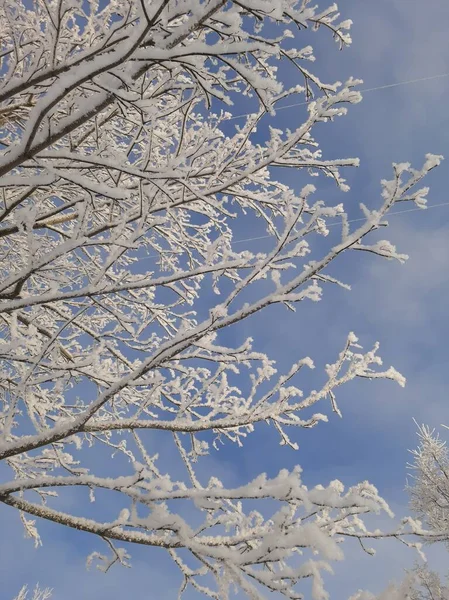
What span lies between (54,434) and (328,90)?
3192mm

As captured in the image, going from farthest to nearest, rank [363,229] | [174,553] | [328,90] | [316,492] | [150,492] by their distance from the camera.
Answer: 1. [328,90]
2. [174,553]
3. [150,492]
4. [363,229]
5. [316,492]

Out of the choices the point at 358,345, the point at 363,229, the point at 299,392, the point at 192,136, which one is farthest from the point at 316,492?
the point at 192,136

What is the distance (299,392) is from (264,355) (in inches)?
17.7

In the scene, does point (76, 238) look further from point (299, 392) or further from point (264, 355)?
point (299, 392)

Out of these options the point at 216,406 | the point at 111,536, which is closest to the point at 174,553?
the point at 111,536

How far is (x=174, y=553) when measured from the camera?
106 inches

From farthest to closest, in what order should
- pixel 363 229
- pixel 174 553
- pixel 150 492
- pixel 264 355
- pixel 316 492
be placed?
pixel 264 355 → pixel 174 553 → pixel 150 492 → pixel 363 229 → pixel 316 492

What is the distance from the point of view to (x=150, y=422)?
281 cm

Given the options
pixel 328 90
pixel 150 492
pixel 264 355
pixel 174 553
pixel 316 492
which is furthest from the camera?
pixel 328 90

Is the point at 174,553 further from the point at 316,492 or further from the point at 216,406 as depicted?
the point at 316,492

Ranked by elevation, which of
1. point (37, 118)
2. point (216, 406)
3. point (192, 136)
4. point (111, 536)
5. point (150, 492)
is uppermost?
point (192, 136)

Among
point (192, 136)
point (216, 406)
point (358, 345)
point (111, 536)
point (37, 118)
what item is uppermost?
point (192, 136)

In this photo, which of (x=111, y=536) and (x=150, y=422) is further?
(x=150, y=422)

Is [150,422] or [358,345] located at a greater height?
[358,345]
